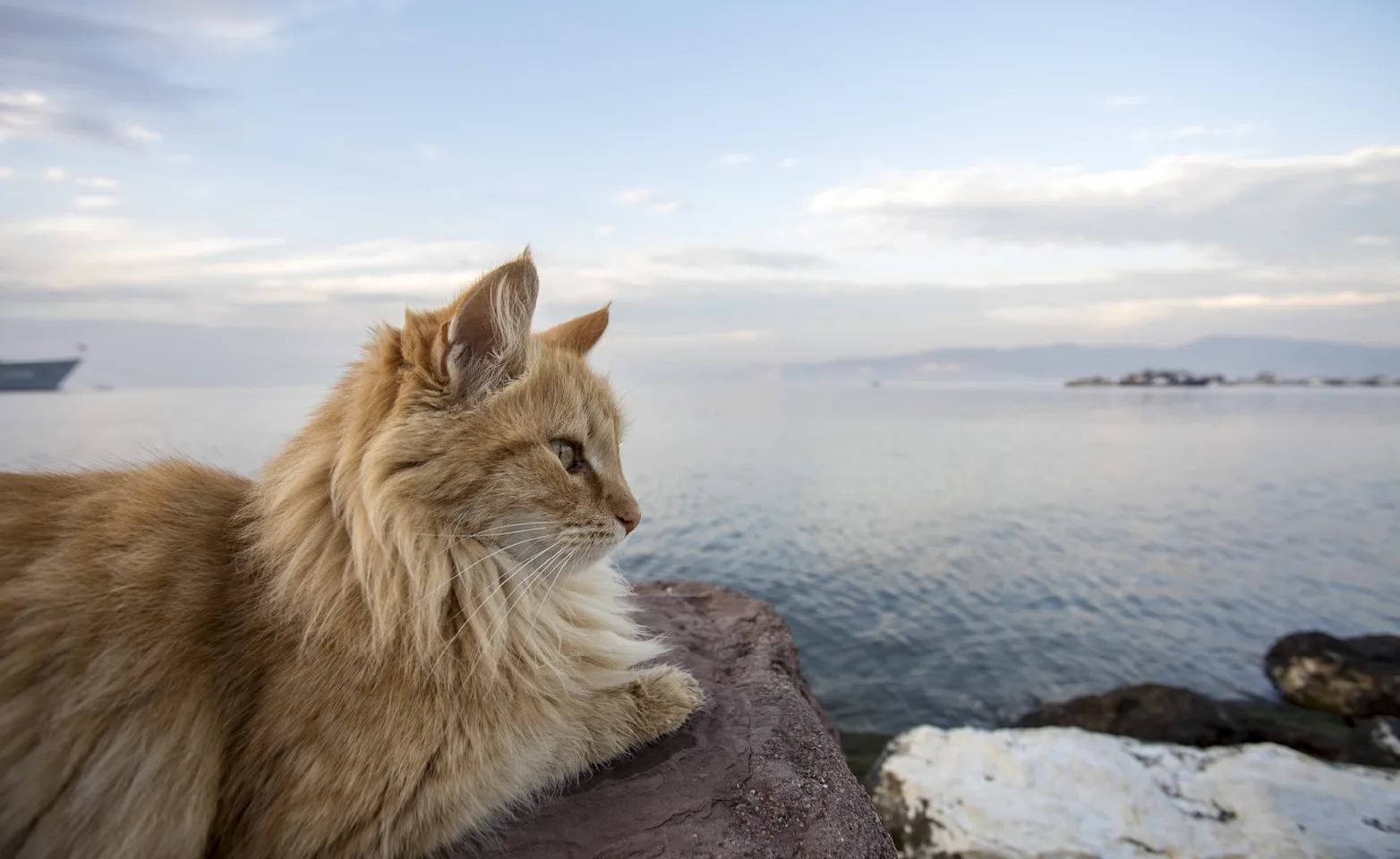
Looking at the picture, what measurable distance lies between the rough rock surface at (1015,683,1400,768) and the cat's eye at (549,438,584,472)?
7100 mm

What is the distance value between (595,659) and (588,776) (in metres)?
0.39

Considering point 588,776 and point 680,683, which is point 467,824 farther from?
point 680,683

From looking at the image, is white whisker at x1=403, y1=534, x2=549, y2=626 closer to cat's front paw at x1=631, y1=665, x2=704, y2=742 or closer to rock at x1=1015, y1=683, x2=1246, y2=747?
cat's front paw at x1=631, y1=665, x2=704, y2=742

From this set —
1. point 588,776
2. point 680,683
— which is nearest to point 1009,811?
point 680,683

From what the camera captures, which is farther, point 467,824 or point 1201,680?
point 1201,680

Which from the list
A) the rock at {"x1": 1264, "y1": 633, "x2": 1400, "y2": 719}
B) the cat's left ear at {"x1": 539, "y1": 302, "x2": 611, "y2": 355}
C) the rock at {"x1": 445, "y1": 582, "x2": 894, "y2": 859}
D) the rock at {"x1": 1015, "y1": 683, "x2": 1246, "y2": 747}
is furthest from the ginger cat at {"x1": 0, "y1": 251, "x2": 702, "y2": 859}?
the rock at {"x1": 1264, "y1": 633, "x2": 1400, "y2": 719}

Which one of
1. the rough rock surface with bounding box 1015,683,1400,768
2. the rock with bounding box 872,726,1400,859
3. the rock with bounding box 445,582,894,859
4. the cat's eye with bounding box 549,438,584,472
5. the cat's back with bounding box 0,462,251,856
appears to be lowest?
the rough rock surface with bounding box 1015,683,1400,768

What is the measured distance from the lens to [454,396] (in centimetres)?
218

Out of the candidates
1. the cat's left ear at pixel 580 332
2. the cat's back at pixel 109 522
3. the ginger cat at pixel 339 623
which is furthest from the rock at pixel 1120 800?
the cat's back at pixel 109 522

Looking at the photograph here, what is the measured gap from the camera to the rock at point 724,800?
216cm

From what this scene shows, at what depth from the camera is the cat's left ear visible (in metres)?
2.81

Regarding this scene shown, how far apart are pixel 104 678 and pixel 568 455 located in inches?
53.1

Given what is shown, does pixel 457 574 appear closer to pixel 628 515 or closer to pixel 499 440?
pixel 499 440

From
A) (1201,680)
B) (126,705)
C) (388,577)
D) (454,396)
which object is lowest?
(1201,680)
